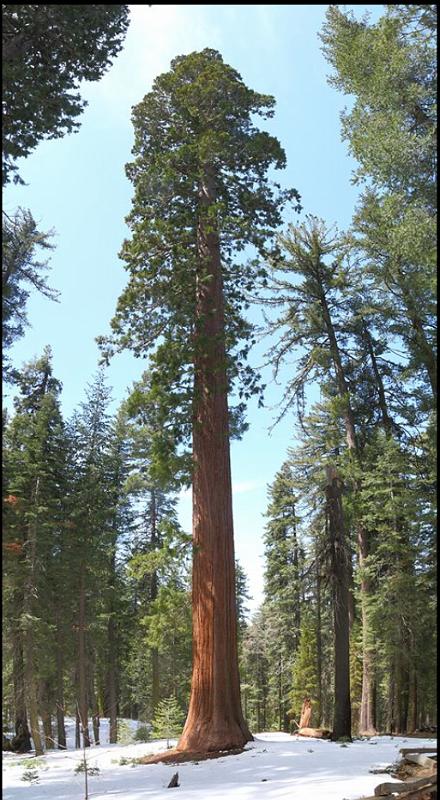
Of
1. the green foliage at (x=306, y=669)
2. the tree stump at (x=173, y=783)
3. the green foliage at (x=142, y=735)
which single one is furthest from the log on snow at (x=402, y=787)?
the green foliage at (x=306, y=669)

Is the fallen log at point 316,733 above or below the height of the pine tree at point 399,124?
below

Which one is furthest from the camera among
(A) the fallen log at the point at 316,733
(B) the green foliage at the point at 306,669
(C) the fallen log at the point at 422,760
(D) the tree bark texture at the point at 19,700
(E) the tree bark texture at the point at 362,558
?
(B) the green foliage at the point at 306,669

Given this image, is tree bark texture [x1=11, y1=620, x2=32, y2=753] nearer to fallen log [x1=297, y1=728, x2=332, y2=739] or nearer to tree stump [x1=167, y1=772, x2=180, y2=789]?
fallen log [x1=297, y1=728, x2=332, y2=739]

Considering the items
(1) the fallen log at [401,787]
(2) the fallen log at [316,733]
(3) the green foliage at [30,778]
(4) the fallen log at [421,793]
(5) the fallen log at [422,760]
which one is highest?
(4) the fallen log at [421,793]

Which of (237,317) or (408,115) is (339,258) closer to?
(237,317)

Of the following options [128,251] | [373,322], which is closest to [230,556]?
[128,251]

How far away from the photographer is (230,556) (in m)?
10.7

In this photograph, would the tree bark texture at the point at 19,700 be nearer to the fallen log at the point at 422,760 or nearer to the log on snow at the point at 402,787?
the fallen log at the point at 422,760

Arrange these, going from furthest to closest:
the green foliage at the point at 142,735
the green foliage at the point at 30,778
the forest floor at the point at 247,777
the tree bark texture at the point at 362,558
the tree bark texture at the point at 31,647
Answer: the green foliage at the point at 142,735 → the tree bark texture at the point at 31,647 → the tree bark texture at the point at 362,558 → the green foliage at the point at 30,778 → the forest floor at the point at 247,777

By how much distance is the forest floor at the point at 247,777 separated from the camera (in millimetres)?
6355

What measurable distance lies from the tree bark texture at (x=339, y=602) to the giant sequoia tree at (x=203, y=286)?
10.7ft

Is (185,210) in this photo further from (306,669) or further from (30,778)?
(306,669)

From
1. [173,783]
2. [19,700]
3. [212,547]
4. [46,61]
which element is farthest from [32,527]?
[46,61]

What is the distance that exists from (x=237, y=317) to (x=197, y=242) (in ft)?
6.23
